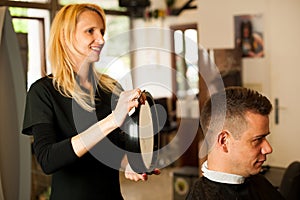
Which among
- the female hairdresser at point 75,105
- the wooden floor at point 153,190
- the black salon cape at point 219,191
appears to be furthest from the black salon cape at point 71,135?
the wooden floor at point 153,190

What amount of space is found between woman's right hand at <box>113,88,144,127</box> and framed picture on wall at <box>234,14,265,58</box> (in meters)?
3.15

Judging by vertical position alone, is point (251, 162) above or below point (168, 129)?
above

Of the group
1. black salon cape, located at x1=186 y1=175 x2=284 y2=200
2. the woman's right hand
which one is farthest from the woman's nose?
black salon cape, located at x1=186 y1=175 x2=284 y2=200

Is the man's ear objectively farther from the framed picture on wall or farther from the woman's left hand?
the framed picture on wall

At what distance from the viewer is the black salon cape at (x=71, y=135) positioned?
1424mm

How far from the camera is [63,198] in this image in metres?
1.51

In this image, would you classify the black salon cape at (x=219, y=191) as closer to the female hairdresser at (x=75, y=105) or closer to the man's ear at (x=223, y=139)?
the man's ear at (x=223, y=139)

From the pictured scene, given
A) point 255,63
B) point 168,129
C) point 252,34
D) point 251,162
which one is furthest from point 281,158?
point 251,162

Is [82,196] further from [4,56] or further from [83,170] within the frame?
[4,56]

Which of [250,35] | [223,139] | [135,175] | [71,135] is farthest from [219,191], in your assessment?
[250,35]

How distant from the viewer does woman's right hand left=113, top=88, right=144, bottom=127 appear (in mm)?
1200

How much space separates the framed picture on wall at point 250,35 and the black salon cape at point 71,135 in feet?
9.61

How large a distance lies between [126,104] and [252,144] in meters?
0.52

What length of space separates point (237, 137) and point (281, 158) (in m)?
2.85
